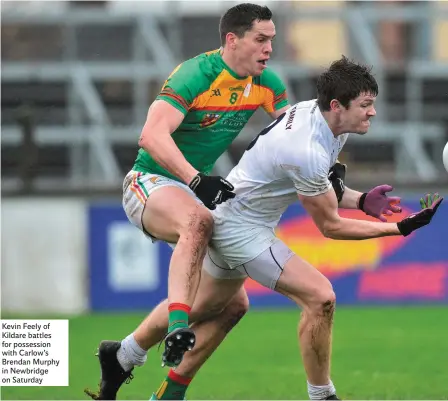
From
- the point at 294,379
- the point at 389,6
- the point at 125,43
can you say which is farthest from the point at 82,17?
the point at 294,379

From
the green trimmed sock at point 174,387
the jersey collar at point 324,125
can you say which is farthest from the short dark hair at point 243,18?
the green trimmed sock at point 174,387

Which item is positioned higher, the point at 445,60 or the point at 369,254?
the point at 445,60

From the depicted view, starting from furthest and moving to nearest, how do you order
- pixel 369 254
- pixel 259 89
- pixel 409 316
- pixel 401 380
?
1. pixel 369 254
2. pixel 409 316
3. pixel 401 380
4. pixel 259 89

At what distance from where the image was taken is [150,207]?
7375mm

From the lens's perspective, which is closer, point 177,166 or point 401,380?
point 177,166

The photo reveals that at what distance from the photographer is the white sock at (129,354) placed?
7.72 m

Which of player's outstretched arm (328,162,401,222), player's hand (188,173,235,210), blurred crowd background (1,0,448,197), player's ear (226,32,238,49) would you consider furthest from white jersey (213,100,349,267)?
blurred crowd background (1,0,448,197)

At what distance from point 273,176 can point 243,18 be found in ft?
3.23

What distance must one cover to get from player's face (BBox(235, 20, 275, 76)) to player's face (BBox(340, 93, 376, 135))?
28.2 inches

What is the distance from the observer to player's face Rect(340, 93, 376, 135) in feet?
22.8

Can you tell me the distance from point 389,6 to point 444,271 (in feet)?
13.8

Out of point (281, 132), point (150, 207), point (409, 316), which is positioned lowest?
point (409, 316)

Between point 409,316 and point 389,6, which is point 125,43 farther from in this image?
point 409,316

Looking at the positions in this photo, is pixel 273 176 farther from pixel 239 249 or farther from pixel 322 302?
pixel 322 302
